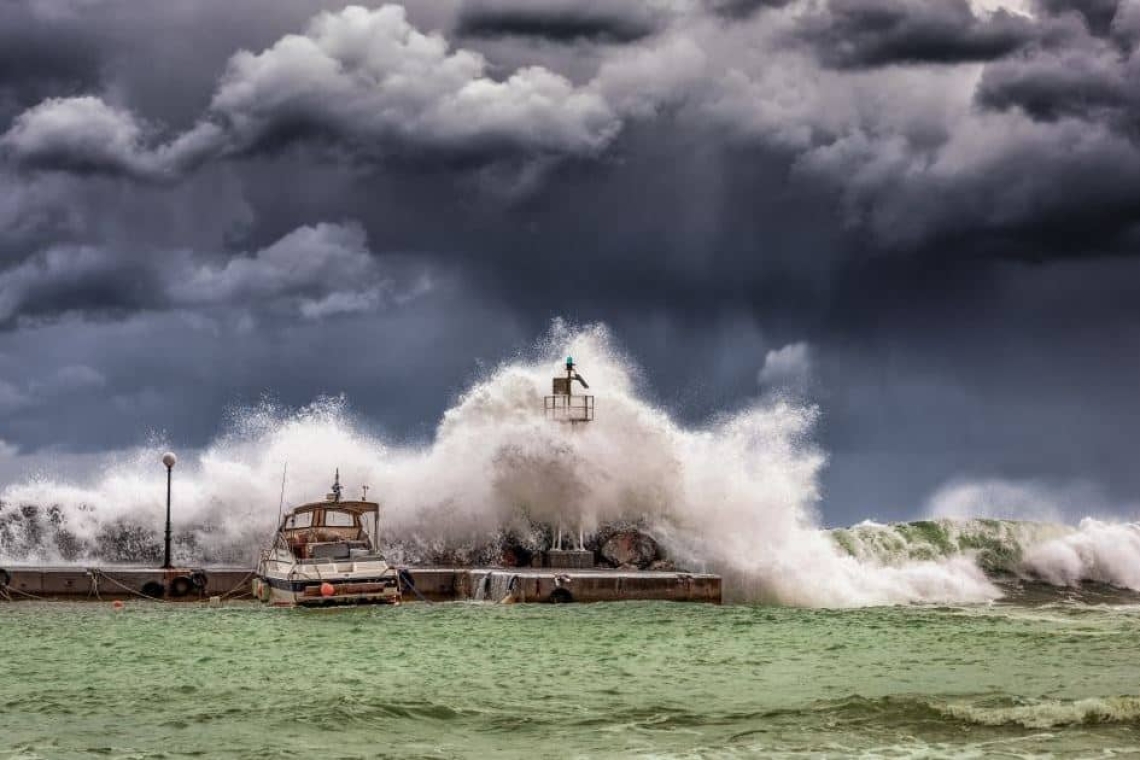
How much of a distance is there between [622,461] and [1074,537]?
785 inches

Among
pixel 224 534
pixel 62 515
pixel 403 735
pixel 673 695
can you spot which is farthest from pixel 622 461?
pixel 403 735

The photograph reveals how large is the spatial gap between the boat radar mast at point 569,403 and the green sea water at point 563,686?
11900mm

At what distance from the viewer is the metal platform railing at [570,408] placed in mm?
42469

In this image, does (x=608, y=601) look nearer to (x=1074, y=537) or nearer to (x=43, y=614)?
(x=43, y=614)

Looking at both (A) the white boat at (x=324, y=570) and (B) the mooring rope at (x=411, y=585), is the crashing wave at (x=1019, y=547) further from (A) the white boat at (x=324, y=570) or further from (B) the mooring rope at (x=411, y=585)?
(A) the white boat at (x=324, y=570)

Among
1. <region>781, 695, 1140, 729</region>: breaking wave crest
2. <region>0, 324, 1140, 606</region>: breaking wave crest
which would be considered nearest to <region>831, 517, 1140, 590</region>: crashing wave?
<region>0, 324, 1140, 606</region>: breaking wave crest

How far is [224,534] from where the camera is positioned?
44656 mm

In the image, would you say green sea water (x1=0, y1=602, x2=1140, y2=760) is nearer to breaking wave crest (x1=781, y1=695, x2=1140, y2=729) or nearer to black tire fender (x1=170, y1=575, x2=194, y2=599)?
breaking wave crest (x1=781, y1=695, x2=1140, y2=729)

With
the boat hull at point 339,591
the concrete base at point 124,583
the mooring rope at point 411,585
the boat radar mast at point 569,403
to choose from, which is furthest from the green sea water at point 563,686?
the boat radar mast at point 569,403

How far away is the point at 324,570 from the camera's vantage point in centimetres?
3241

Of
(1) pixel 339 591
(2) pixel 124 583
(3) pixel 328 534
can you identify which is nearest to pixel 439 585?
(3) pixel 328 534

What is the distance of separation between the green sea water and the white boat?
0.75m

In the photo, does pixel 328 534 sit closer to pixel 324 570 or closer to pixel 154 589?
pixel 324 570

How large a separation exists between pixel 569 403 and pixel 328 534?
965 cm
